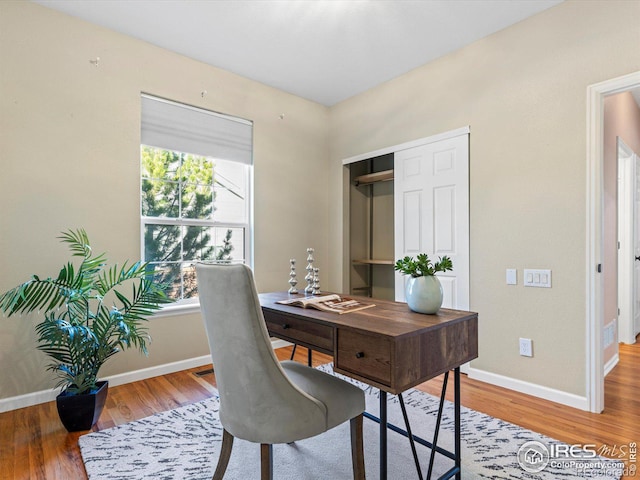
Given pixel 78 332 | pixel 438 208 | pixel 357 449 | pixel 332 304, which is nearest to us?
pixel 357 449

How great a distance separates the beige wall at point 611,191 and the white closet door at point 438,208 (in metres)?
1.21

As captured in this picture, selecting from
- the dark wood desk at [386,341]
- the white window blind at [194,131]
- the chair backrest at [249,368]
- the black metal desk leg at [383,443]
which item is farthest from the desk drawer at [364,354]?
the white window blind at [194,131]

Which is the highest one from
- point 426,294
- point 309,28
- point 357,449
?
point 309,28

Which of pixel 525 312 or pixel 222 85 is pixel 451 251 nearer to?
pixel 525 312

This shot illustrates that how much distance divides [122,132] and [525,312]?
3.53m

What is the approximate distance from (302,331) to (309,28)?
242 centimetres

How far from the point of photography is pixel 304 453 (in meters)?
1.90

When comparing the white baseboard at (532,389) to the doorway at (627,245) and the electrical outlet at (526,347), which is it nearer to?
the electrical outlet at (526,347)

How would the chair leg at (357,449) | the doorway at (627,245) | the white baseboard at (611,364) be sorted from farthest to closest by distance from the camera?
the doorway at (627,245), the white baseboard at (611,364), the chair leg at (357,449)

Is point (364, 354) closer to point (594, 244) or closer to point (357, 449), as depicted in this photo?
point (357, 449)

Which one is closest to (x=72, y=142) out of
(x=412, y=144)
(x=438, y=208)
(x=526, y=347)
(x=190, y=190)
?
(x=190, y=190)

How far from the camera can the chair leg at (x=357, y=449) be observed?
1429 millimetres

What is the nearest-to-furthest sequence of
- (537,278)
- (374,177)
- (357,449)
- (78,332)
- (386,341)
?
(386,341) < (357,449) < (78,332) < (537,278) < (374,177)

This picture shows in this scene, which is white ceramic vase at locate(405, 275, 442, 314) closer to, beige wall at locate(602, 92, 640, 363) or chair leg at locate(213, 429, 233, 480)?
chair leg at locate(213, 429, 233, 480)
